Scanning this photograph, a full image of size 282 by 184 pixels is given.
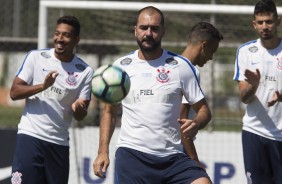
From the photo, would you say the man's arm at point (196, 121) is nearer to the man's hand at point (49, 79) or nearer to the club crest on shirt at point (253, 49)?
the man's hand at point (49, 79)

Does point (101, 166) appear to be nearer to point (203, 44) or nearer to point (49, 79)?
point (49, 79)

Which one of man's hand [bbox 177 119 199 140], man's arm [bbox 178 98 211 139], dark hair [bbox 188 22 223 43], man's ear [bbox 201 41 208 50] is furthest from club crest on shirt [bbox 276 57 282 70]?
man's hand [bbox 177 119 199 140]

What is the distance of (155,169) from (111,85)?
2.50ft

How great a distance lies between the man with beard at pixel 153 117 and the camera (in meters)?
5.93

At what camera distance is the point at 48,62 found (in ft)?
24.5

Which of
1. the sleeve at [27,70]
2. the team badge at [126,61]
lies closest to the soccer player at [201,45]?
the team badge at [126,61]

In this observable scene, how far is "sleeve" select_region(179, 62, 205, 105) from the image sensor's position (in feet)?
20.1

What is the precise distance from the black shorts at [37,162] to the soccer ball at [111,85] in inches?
63.3

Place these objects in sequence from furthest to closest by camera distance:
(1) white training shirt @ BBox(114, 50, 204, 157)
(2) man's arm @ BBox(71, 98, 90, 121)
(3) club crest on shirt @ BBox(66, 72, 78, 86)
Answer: (3) club crest on shirt @ BBox(66, 72, 78, 86) → (2) man's arm @ BBox(71, 98, 90, 121) → (1) white training shirt @ BBox(114, 50, 204, 157)

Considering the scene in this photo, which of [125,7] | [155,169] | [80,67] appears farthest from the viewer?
[125,7]

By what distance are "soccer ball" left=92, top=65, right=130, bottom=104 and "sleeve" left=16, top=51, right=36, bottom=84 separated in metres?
1.59

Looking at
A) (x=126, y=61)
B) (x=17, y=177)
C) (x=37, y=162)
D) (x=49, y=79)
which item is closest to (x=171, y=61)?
(x=126, y=61)

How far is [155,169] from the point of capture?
5.93 meters

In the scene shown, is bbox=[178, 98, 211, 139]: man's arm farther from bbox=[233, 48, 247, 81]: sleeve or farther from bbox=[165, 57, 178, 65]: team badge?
bbox=[233, 48, 247, 81]: sleeve
